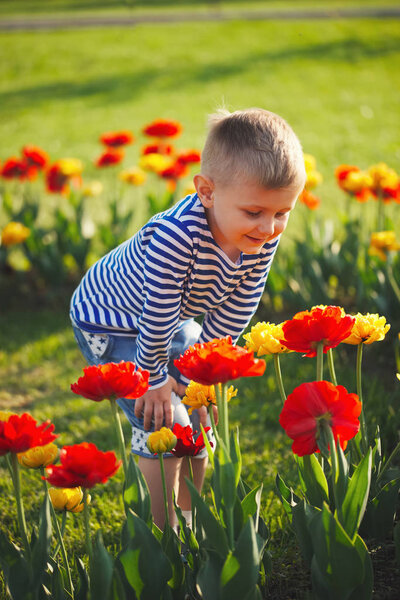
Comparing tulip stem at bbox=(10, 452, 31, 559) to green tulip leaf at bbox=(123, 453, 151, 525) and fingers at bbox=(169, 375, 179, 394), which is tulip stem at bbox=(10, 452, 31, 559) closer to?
green tulip leaf at bbox=(123, 453, 151, 525)

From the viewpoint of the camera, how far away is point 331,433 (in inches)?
47.3

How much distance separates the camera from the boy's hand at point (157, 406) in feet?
5.69

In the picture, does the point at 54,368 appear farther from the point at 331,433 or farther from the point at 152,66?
the point at 152,66

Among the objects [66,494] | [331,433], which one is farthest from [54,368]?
[331,433]

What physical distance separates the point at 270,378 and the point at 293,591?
1443 mm

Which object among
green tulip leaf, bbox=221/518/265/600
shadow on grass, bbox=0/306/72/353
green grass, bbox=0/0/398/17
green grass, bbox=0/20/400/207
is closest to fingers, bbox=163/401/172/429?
green tulip leaf, bbox=221/518/265/600

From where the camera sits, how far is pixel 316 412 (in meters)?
1.22

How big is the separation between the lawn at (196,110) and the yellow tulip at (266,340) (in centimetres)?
61

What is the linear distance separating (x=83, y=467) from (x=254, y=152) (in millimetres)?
816

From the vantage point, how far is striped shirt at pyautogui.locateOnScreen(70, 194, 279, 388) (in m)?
1.63

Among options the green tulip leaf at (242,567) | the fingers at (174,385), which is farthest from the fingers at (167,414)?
the green tulip leaf at (242,567)

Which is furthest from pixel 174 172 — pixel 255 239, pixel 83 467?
pixel 83 467

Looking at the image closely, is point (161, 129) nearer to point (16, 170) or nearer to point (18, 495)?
point (16, 170)

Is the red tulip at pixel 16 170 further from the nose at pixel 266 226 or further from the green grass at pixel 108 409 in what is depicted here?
the nose at pixel 266 226
